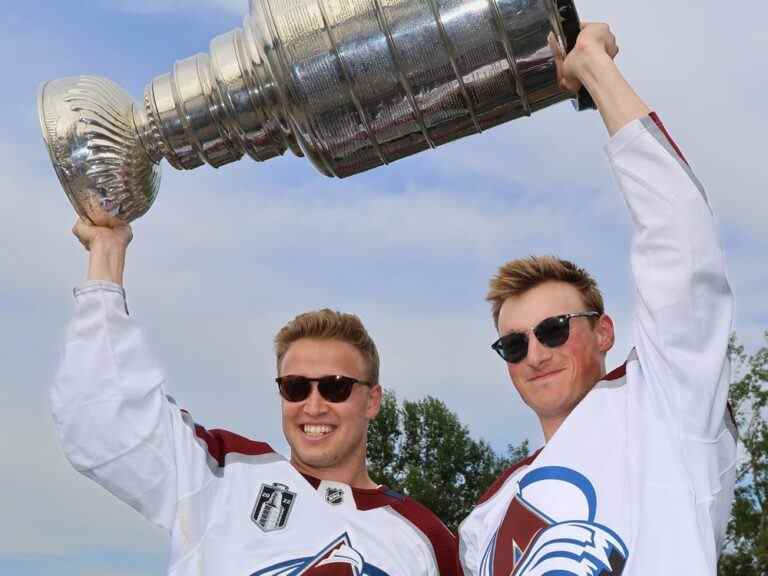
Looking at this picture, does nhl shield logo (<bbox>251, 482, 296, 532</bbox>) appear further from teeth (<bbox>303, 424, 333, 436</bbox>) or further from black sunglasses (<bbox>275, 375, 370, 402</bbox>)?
black sunglasses (<bbox>275, 375, 370, 402</bbox>)

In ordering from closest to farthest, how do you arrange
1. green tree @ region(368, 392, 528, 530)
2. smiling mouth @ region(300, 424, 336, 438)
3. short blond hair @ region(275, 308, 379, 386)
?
smiling mouth @ region(300, 424, 336, 438)
short blond hair @ region(275, 308, 379, 386)
green tree @ region(368, 392, 528, 530)

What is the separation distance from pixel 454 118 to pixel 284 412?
1516 millimetres

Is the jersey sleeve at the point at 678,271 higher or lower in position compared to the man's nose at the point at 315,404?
higher

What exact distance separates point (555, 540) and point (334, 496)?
1.13 meters

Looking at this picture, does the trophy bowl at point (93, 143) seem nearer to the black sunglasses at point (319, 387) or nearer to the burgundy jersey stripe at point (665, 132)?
the black sunglasses at point (319, 387)

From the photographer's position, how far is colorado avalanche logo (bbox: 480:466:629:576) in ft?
10.3

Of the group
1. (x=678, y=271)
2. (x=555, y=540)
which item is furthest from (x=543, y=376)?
(x=678, y=271)

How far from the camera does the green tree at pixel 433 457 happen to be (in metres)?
34.2

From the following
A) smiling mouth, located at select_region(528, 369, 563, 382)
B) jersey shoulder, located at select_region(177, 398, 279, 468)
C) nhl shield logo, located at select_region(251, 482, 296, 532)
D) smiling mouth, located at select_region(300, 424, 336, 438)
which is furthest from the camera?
smiling mouth, located at select_region(300, 424, 336, 438)

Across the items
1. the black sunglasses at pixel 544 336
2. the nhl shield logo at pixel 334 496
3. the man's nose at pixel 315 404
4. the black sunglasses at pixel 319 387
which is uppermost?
the black sunglasses at pixel 544 336

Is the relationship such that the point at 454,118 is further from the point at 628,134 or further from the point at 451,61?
the point at 628,134

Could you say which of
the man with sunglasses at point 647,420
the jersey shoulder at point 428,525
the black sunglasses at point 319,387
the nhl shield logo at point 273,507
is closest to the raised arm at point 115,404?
the nhl shield logo at point 273,507

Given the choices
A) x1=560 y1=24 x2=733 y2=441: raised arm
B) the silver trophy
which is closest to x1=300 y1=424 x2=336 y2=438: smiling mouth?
the silver trophy

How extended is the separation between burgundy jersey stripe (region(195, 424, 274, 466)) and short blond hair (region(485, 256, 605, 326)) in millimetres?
1146
